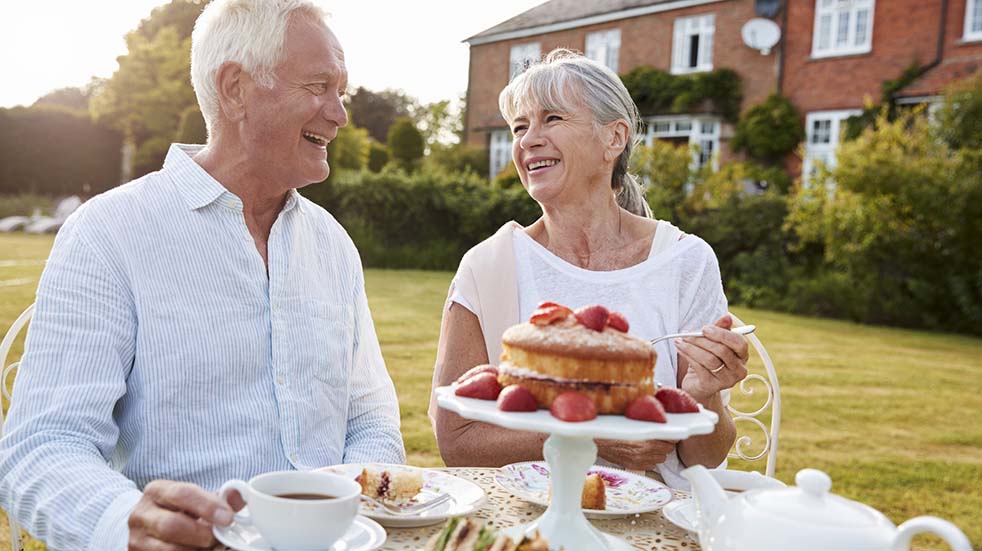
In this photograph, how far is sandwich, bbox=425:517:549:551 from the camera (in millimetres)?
1446

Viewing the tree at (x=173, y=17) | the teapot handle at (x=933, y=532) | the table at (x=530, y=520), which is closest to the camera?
the teapot handle at (x=933, y=532)

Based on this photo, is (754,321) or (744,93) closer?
(754,321)

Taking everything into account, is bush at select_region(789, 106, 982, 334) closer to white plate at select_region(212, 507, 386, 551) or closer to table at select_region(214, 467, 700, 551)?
table at select_region(214, 467, 700, 551)

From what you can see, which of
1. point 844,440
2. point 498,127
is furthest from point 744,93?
point 844,440

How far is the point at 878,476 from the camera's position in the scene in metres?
6.59

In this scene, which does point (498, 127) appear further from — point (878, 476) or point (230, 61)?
point (230, 61)

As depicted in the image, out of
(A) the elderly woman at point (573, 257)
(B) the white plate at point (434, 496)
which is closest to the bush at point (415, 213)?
(A) the elderly woman at point (573, 257)

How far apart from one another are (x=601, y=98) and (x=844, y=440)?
569cm

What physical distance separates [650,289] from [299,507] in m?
1.71

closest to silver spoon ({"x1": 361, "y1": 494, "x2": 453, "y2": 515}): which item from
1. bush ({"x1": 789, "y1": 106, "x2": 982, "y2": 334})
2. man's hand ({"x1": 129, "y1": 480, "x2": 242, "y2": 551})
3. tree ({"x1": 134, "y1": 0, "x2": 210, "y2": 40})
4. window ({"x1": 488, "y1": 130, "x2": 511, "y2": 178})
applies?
man's hand ({"x1": 129, "y1": 480, "x2": 242, "y2": 551})

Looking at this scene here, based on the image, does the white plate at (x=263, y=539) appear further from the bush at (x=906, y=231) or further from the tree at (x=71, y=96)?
the tree at (x=71, y=96)

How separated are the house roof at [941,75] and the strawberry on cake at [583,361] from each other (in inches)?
813

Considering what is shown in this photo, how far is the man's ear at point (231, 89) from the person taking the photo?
2.44m

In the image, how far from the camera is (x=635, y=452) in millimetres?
2566
